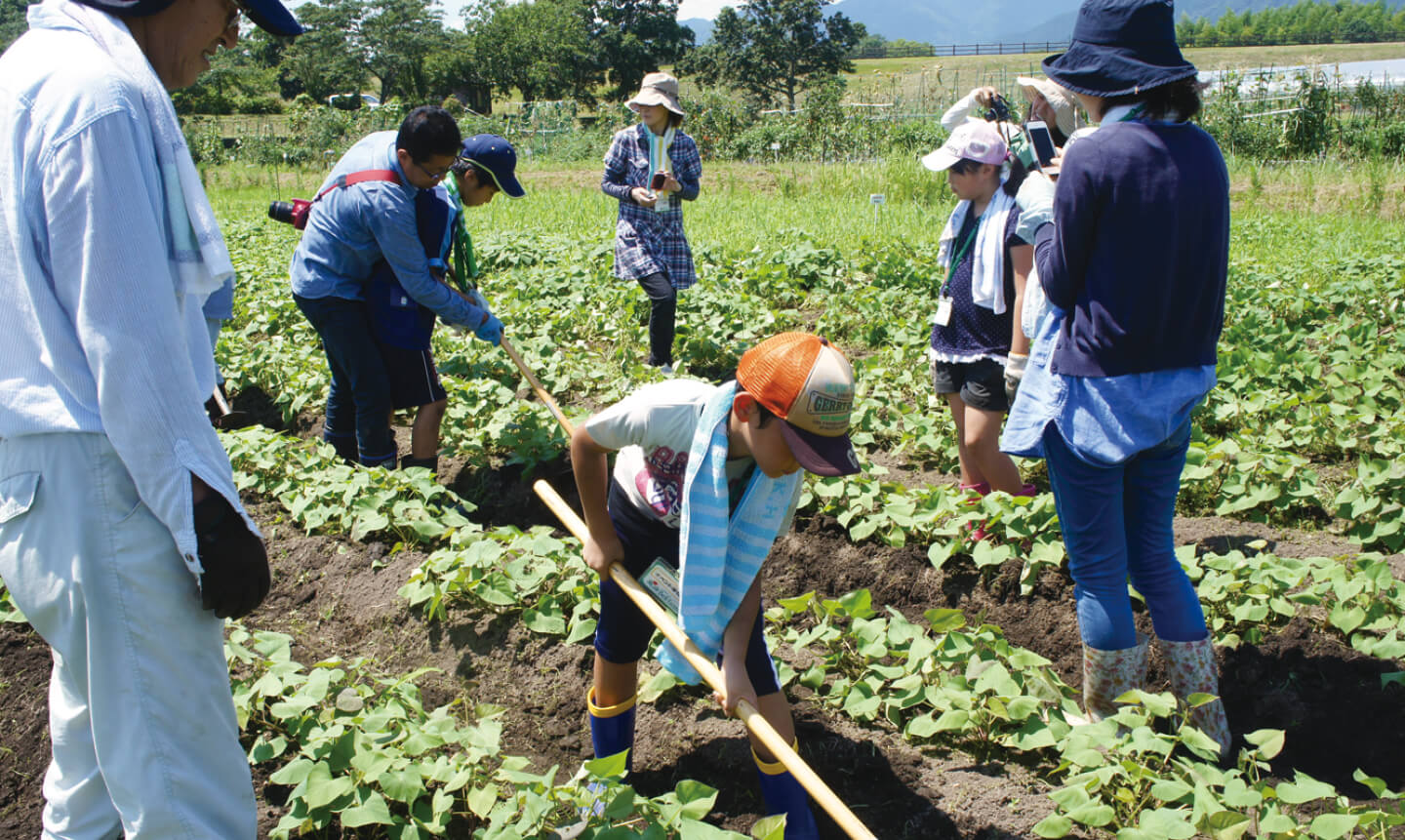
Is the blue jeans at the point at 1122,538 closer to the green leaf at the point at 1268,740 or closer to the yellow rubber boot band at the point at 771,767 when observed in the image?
the green leaf at the point at 1268,740

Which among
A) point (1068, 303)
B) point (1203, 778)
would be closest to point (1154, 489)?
point (1068, 303)

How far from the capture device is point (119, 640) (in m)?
1.75

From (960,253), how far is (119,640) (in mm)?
3168

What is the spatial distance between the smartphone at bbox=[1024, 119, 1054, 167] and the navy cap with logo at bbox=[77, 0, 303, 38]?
239 cm

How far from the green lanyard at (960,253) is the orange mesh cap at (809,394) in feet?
6.81

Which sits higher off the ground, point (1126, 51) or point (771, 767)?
point (1126, 51)

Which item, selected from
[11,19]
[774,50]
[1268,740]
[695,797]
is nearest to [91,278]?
[695,797]

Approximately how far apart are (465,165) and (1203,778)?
11.6 ft

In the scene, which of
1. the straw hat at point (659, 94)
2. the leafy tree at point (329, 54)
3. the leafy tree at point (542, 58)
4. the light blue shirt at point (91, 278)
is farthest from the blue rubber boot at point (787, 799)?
the leafy tree at point (329, 54)

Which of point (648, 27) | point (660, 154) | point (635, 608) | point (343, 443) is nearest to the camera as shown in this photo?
point (635, 608)

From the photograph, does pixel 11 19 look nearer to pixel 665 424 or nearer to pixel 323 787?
pixel 323 787

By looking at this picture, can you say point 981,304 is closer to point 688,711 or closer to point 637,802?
point 688,711

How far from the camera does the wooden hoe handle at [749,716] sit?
1995 millimetres

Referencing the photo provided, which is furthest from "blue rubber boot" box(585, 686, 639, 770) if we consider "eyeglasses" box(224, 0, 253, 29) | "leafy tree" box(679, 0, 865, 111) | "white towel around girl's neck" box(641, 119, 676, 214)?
"leafy tree" box(679, 0, 865, 111)
